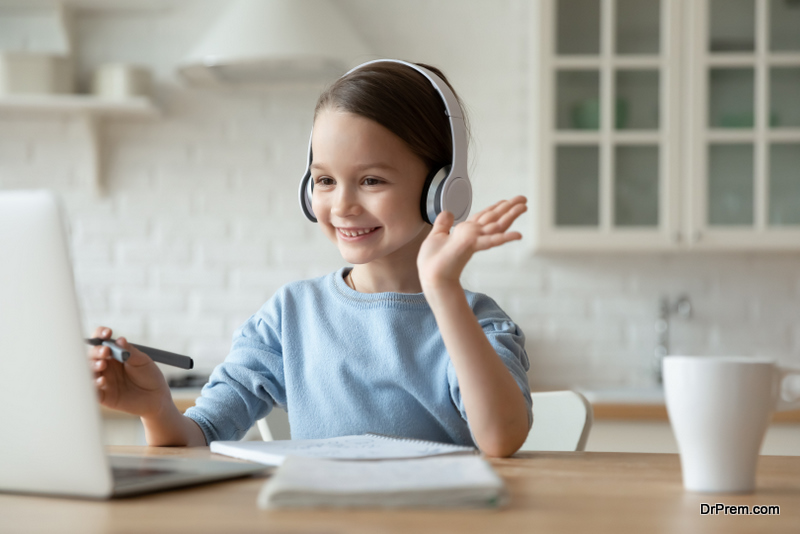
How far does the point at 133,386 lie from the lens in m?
0.99

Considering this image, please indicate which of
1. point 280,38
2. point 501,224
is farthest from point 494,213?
point 280,38

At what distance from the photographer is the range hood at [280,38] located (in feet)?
8.68

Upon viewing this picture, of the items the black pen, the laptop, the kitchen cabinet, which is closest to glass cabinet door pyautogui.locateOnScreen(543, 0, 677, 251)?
the kitchen cabinet

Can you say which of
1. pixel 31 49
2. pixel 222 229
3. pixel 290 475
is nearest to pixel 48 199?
pixel 290 475

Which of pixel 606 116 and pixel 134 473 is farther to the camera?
pixel 606 116

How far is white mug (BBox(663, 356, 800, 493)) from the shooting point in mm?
642

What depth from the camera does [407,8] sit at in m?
3.12

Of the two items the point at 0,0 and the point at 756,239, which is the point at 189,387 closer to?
the point at 0,0

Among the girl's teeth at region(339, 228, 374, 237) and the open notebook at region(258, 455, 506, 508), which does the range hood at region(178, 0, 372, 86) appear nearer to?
the girl's teeth at region(339, 228, 374, 237)

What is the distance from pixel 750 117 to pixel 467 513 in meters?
2.56

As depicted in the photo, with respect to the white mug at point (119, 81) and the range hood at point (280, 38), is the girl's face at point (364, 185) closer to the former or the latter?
the range hood at point (280, 38)

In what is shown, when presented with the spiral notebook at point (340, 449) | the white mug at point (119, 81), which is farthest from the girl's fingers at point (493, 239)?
the white mug at point (119, 81)

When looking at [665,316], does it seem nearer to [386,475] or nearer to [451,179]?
[451,179]

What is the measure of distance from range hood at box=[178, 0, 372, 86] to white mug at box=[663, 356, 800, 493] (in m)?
2.14
